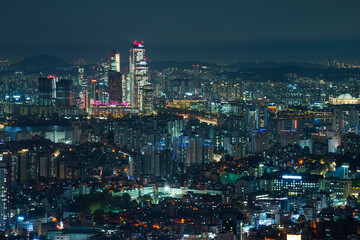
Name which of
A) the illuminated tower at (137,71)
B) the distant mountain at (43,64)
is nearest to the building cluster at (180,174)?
the distant mountain at (43,64)

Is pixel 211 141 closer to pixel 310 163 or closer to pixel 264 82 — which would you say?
pixel 310 163

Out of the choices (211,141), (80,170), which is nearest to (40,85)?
(211,141)

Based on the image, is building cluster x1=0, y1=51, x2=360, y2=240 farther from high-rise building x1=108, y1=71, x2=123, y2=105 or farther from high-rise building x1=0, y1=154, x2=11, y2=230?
high-rise building x1=108, y1=71, x2=123, y2=105

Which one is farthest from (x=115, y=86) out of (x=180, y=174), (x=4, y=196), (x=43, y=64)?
(x=4, y=196)

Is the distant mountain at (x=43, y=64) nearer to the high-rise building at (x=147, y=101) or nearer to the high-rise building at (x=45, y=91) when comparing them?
the high-rise building at (x=45, y=91)

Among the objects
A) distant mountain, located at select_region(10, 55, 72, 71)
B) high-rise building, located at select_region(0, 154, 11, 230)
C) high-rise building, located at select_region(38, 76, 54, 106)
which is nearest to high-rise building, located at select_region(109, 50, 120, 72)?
distant mountain, located at select_region(10, 55, 72, 71)
